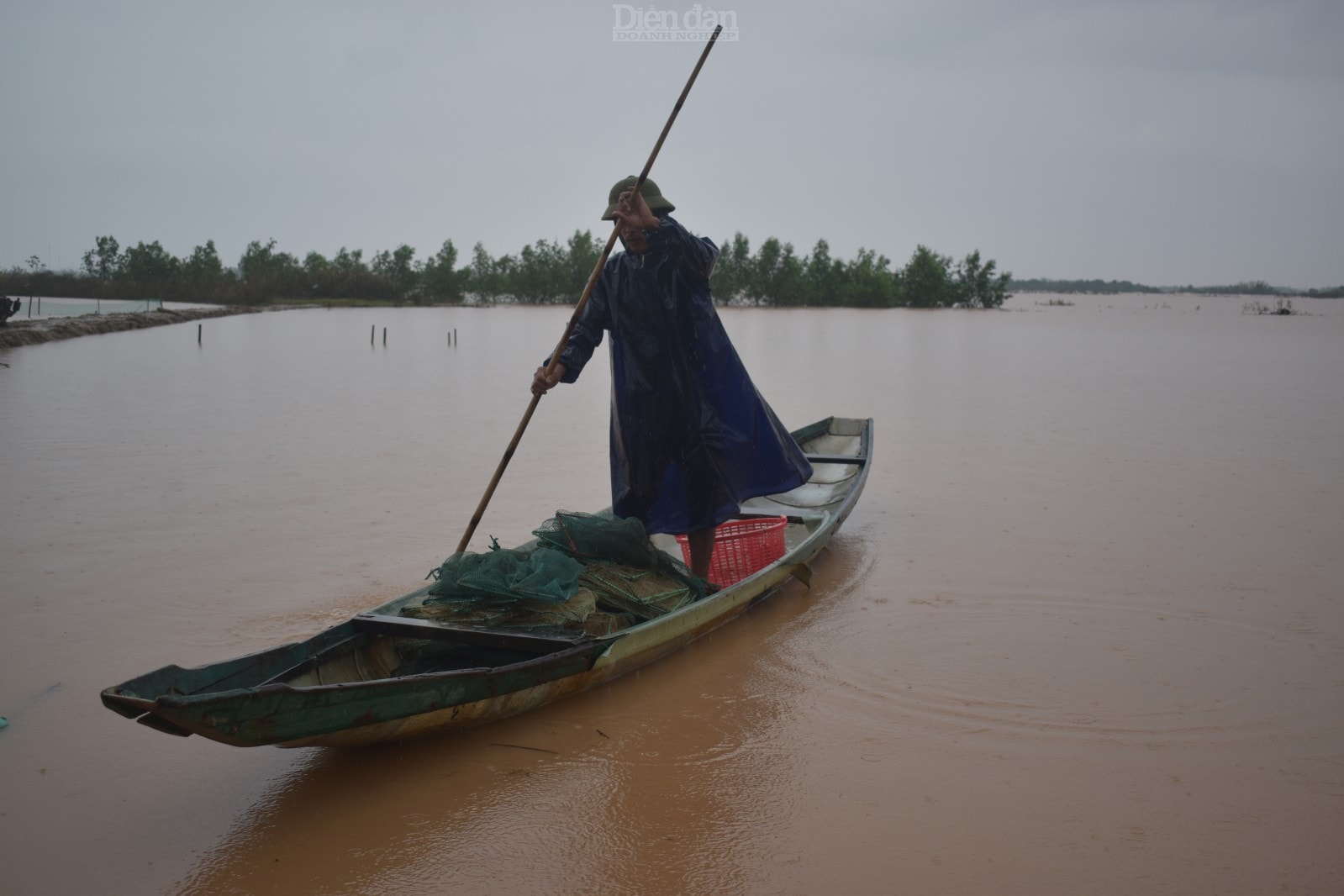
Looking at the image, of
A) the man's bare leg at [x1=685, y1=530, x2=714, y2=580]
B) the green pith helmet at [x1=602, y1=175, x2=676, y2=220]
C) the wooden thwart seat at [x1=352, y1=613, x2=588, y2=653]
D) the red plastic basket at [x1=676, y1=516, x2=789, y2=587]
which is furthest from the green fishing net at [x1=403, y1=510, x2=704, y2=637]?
the green pith helmet at [x1=602, y1=175, x2=676, y2=220]

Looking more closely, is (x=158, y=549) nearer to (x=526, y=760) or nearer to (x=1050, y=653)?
(x=526, y=760)

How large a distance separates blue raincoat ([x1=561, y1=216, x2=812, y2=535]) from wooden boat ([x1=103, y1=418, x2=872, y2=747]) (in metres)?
0.41

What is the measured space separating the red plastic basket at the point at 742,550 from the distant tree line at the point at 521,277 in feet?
146

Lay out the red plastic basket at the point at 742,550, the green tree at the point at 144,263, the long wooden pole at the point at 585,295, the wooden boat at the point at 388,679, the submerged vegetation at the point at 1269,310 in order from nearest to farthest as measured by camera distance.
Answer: the wooden boat at the point at 388,679 < the long wooden pole at the point at 585,295 < the red plastic basket at the point at 742,550 < the submerged vegetation at the point at 1269,310 < the green tree at the point at 144,263

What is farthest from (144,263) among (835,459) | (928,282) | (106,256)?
(835,459)

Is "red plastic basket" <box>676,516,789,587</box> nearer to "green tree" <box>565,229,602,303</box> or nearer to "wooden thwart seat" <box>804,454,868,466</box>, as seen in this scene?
"wooden thwart seat" <box>804,454,868,466</box>

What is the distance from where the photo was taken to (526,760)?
2.90m

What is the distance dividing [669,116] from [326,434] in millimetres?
6039

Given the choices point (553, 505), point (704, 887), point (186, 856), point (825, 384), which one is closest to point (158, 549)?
point (553, 505)

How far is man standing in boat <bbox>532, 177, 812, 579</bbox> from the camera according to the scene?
3.70m

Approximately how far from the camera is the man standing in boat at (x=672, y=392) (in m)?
3.70

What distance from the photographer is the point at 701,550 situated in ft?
13.5

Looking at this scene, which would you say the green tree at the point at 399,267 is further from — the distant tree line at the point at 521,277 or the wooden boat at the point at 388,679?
the wooden boat at the point at 388,679

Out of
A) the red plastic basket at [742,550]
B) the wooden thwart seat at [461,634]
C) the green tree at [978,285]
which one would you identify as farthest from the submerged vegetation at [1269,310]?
the wooden thwart seat at [461,634]
